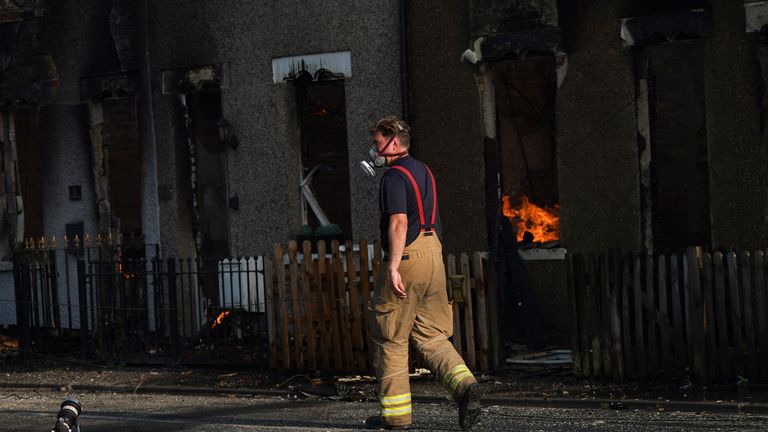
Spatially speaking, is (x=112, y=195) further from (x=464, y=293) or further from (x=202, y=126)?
(x=464, y=293)

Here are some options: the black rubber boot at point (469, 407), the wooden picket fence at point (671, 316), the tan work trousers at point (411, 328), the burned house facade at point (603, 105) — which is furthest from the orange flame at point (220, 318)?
the black rubber boot at point (469, 407)

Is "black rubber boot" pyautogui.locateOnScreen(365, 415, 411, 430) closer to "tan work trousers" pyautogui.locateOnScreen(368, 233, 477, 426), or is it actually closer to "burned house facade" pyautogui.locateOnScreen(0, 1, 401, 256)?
"tan work trousers" pyautogui.locateOnScreen(368, 233, 477, 426)

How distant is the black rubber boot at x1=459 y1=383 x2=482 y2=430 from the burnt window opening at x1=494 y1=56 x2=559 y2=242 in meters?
8.65

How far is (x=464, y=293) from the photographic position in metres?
12.1

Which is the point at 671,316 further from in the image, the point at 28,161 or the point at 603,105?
the point at 28,161

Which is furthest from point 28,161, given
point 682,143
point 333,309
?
point 333,309

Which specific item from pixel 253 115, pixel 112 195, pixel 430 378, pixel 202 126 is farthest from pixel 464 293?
pixel 112 195

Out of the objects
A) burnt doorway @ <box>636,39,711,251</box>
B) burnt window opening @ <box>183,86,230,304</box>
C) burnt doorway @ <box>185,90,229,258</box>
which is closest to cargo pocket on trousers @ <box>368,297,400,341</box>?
burnt window opening @ <box>183,86,230,304</box>

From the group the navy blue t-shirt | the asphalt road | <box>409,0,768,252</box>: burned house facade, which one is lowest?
the asphalt road

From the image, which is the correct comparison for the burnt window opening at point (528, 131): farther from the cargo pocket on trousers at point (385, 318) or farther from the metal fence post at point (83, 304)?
the cargo pocket on trousers at point (385, 318)

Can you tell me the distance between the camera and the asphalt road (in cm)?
915

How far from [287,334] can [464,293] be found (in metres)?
1.87

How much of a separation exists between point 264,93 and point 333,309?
4116 millimetres

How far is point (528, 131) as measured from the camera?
58.7ft
